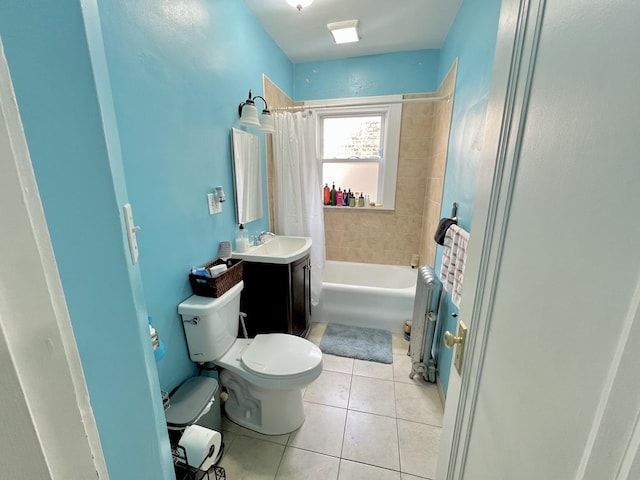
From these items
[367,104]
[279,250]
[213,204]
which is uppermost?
[367,104]

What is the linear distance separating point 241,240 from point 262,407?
1.07 meters

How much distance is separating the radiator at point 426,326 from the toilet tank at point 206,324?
4.20 feet

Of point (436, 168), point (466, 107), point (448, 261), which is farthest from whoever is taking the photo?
point (436, 168)

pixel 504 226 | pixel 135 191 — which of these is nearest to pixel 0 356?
pixel 504 226

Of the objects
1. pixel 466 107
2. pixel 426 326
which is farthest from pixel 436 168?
pixel 426 326

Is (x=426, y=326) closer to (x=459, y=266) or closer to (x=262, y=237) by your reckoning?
(x=459, y=266)

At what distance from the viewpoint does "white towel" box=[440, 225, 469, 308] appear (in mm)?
1347

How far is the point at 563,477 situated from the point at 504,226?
452mm

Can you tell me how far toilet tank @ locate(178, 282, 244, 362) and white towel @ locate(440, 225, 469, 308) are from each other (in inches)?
49.0

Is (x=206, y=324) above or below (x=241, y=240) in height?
below

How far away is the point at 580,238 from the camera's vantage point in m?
0.39

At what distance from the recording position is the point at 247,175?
6.42ft

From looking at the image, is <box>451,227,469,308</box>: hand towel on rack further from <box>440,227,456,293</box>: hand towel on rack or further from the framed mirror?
the framed mirror

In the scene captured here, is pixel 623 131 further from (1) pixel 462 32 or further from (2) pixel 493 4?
(1) pixel 462 32
